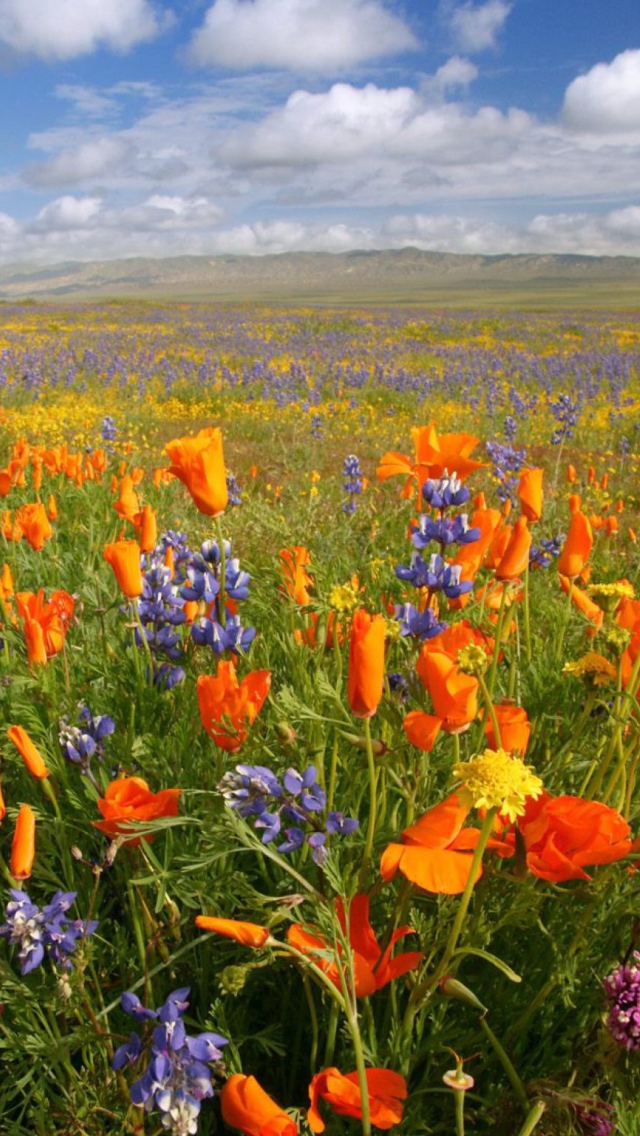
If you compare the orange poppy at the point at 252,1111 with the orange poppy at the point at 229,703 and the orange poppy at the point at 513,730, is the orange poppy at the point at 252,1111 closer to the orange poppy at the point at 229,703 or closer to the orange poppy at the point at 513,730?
the orange poppy at the point at 229,703

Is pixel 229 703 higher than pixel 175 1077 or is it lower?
higher

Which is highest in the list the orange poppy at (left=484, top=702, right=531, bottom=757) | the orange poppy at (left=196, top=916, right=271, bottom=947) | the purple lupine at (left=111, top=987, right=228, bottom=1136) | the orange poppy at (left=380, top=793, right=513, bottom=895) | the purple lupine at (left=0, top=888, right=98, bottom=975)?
the orange poppy at (left=484, top=702, right=531, bottom=757)

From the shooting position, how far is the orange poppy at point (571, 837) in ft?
3.14

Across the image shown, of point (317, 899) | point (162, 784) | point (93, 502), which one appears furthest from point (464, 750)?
point (93, 502)

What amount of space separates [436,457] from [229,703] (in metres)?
0.86

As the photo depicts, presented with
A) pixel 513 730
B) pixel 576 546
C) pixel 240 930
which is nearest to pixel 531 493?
pixel 576 546

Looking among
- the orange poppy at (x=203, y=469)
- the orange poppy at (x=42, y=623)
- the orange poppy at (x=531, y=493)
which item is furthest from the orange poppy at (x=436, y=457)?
the orange poppy at (x=42, y=623)

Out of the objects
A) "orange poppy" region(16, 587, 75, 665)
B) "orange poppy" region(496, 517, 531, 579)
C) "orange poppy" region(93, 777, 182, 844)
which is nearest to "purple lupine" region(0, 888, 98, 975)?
"orange poppy" region(93, 777, 182, 844)

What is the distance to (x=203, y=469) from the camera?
58.1 inches

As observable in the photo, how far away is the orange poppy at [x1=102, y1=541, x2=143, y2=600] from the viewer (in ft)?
4.99

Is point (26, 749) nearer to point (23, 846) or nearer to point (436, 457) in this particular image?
point (23, 846)

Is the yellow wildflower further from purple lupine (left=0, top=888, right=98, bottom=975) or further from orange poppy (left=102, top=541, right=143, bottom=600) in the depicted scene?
orange poppy (left=102, top=541, right=143, bottom=600)

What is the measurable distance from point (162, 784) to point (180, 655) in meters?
0.40

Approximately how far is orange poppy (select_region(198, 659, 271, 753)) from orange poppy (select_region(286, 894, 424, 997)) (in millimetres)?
315
